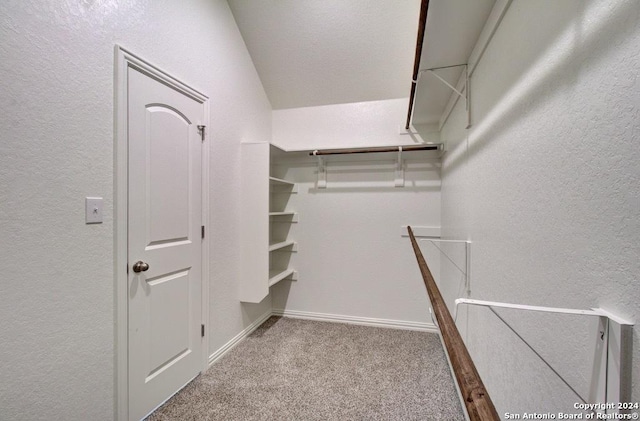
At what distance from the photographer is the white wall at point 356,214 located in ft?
9.01

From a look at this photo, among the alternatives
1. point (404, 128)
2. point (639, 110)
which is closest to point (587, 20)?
point (639, 110)

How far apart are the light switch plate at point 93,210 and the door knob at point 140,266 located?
305 millimetres

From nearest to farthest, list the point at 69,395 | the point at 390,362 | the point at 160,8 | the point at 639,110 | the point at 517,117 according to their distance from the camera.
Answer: the point at 639,110 < the point at 517,117 < the point at 69,395 < the point at 160,8 < the point at 390,362

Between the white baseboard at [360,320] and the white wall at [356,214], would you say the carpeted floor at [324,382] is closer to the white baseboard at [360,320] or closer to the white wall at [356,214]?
the white baseboard at [360,320]

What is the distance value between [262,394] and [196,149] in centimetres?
171

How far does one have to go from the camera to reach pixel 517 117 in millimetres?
993

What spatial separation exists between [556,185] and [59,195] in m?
1.81

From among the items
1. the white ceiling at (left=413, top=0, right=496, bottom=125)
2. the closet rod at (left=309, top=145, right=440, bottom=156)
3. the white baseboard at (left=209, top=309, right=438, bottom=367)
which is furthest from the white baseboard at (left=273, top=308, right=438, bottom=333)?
the white ceiling at (left=413, top=0, right=496, bottom=125)

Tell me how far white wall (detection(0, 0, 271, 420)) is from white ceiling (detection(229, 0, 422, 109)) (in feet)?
3.34

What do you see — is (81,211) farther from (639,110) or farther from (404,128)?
(404,128)

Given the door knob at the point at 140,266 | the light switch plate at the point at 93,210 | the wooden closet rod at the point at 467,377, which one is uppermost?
the light switch plate at the point at 93,210

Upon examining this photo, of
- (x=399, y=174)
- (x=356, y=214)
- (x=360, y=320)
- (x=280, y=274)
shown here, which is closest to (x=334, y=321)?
(x=360, y=320)

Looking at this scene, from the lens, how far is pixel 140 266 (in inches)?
58.9

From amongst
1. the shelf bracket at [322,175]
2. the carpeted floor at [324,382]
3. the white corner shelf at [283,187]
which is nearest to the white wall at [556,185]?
the carpeted floor at [324,382]
